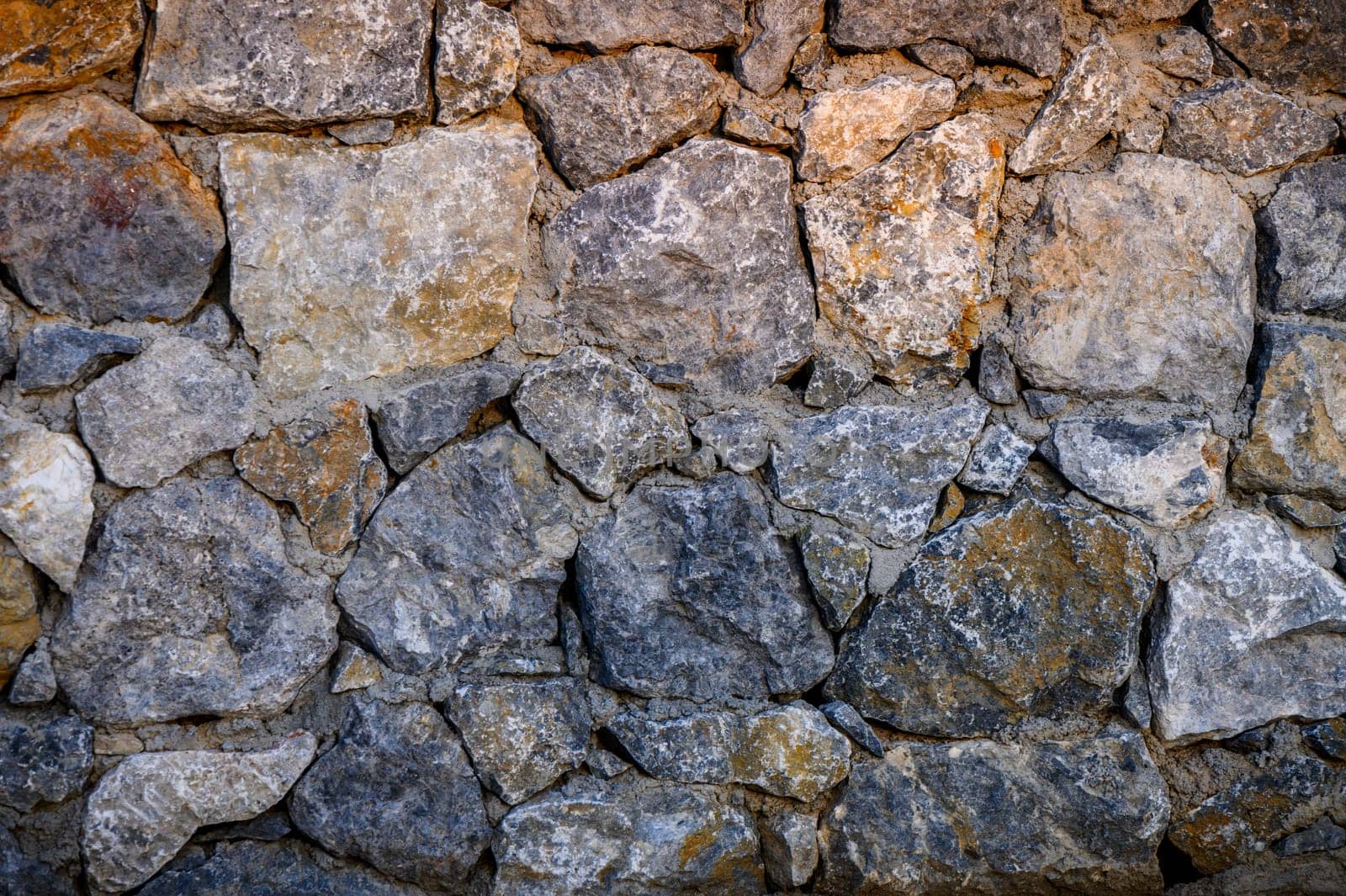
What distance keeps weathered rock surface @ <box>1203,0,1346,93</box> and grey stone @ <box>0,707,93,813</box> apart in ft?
8.03

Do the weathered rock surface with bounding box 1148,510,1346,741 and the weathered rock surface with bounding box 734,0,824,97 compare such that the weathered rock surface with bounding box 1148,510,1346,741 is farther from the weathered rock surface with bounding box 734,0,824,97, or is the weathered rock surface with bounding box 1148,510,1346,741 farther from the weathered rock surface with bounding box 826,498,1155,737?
the weathered rock surface with bounding box 734,0,824,97

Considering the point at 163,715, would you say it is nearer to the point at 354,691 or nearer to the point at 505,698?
the point at 354,691

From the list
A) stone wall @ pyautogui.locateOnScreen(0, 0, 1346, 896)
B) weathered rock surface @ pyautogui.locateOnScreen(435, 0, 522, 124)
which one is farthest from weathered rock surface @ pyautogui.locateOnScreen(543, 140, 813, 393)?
weathered rock surface @ pyautogui.locateOnScreen(435, 0, 522, 124)

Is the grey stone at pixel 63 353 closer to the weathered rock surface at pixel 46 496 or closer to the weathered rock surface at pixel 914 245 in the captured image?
the weathered rock surface at pixel 46 496

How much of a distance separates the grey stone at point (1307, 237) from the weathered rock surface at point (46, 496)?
7.33ft

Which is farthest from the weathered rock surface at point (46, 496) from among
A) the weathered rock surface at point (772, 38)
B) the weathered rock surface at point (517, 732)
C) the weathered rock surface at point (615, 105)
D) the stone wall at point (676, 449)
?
the weathered rock surface at point (772, 38)

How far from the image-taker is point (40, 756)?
173cm

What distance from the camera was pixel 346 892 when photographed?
189 cm

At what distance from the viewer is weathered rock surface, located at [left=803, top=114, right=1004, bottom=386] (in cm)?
199

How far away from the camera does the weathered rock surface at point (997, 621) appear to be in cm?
203

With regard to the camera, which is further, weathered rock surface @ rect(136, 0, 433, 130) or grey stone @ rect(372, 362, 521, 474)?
grey stone @ rect(372, 362, 521, 474)

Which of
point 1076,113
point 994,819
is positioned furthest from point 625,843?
point 1076,113

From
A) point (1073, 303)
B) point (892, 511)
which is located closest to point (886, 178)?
point (1073, 303)

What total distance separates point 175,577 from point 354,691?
0.37 m
